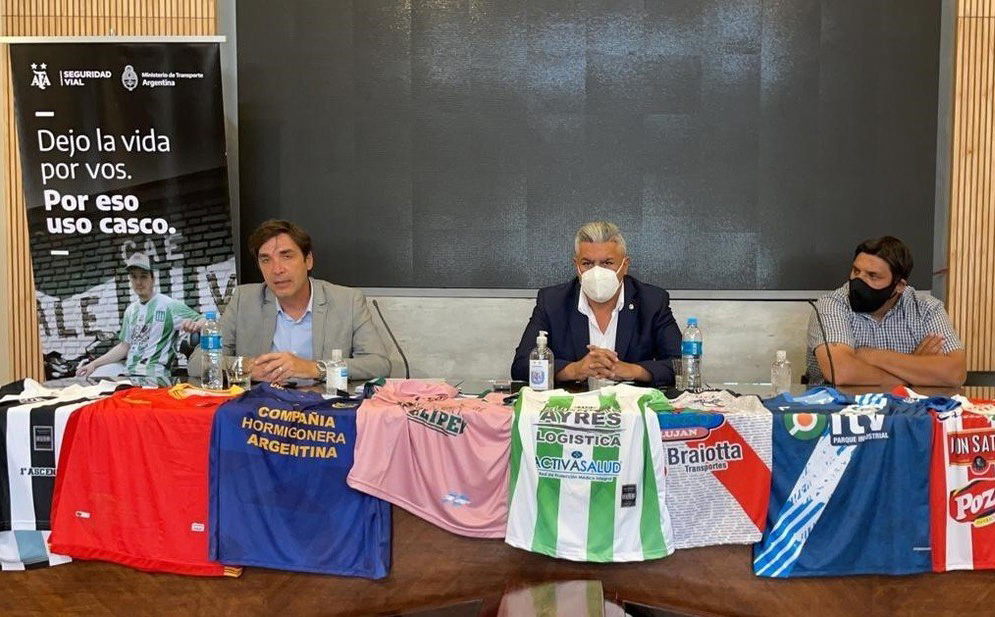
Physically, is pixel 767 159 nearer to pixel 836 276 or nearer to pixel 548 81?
pixel 836 276

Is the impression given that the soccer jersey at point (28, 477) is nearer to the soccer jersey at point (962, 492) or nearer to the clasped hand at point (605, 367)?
the clasped hand at point (605, 367)

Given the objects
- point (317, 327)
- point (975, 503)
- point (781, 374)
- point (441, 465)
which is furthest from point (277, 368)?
point (975, 503)

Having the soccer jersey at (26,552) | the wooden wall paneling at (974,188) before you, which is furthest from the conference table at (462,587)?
the wooden wall paneling at (974,188)

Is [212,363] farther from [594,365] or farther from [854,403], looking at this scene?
[854,403]

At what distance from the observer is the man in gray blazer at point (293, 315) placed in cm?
362

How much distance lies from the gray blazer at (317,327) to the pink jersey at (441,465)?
1015mm

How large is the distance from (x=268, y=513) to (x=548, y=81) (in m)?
2.93

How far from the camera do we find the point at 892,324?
12.3 feet

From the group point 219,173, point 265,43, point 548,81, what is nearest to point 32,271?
point 219,173

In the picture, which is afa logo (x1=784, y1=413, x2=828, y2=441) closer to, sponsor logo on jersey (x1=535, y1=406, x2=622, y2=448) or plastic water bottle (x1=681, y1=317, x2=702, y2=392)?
sponsor logo on jersey (x1=535, y1=406, x2=622, y2=448)

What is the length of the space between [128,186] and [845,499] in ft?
11.7

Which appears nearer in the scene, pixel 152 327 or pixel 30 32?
pixel 152 327

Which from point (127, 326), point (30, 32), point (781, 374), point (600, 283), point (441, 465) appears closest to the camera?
point (441, 465)

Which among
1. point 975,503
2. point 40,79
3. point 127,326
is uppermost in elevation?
point 40,79
